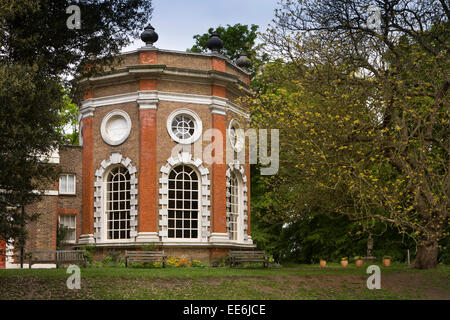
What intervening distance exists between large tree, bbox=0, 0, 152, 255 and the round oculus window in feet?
30.8

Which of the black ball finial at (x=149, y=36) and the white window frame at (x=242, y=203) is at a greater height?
the black ball finial at (x=149, y=36)

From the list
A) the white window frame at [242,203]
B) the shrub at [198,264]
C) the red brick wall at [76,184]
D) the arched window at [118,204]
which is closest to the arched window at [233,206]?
the white window frame at [242,203]

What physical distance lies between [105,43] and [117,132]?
1019 centimetres

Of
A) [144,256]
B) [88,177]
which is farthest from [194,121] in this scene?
[144,256]

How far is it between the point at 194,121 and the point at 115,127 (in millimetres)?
3600

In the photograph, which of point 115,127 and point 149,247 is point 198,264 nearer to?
point 149,247

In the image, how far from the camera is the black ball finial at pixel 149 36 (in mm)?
26250

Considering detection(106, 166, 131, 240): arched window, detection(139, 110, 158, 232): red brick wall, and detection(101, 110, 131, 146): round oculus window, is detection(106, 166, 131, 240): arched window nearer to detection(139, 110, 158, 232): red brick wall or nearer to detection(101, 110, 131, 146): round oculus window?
detection(139, 110, 158, 232): red brick wall

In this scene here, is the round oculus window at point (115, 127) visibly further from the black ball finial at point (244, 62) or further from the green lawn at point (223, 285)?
the green lawn at point (223, 285)

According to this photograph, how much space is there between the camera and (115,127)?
26.2 meters

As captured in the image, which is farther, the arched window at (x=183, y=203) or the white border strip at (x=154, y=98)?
the white border strip at (x=154, y=98)

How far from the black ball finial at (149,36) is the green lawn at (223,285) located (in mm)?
12008
